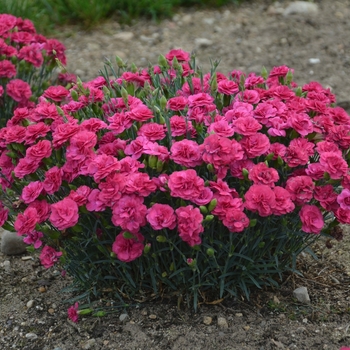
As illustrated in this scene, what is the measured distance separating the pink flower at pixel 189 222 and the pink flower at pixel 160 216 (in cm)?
3

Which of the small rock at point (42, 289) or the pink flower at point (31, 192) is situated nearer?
the pink flower at point (31, 192)

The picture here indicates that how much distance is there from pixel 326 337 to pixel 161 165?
935 mm

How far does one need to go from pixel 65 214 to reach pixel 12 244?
3.43 ft

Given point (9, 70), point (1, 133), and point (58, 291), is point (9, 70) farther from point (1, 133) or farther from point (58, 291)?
point (58, 291)

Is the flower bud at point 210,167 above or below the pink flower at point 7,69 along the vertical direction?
above

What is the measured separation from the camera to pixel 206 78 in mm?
2928

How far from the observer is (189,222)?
219 cm

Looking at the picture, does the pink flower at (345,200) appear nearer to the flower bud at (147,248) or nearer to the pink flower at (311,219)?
the pink flower at (311,219)

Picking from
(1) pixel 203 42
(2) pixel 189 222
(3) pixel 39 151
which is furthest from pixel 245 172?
(1) pixel 203 42

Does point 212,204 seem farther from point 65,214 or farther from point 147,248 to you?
point 65,214

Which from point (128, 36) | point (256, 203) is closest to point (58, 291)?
point (256, 203)

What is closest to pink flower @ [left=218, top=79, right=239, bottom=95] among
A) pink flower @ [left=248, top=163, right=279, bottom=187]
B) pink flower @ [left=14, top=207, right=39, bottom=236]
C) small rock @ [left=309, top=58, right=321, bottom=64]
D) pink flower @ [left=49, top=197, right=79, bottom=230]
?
pink flower @ [left=248, top=163, right=279, bottom=187]

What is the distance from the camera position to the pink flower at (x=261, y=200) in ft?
7.24

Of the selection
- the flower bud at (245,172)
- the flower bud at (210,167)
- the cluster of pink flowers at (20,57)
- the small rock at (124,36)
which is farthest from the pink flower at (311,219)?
the small rock at (124,36)
